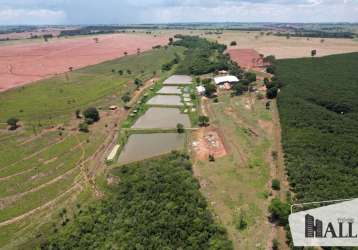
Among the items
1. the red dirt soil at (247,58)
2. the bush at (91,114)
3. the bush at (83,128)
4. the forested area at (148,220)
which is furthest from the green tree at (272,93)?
the bush at (83,128)

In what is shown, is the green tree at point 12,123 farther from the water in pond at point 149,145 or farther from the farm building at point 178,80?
the farm building at point 178,80

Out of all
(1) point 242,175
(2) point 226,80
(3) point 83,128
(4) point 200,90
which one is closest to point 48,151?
(3) point 83,128

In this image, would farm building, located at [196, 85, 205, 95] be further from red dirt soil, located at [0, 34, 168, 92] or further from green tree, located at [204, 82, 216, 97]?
red dirt soil, located at [0, 34, 168, 92]

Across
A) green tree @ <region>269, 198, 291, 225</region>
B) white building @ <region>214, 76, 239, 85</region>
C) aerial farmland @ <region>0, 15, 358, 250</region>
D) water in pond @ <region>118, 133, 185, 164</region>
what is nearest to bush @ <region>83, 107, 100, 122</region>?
aerial farmland @ <region>0, 15, 358, 250</region>

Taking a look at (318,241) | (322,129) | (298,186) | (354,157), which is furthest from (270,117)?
(318,241)

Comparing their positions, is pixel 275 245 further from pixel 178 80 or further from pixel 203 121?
pixel 178 80

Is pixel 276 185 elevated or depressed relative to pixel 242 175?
elevated
